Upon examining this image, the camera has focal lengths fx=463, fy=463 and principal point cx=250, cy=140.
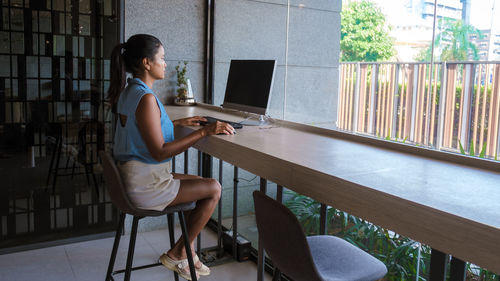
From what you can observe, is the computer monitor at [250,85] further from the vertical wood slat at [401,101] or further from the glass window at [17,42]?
the glass window at [17,42]

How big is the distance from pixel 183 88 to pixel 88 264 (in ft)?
4.98

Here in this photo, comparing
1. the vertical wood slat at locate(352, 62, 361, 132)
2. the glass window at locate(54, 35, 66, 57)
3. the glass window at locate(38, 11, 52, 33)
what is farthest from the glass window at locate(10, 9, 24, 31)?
the vertical wood slat at locate(352, 62, 361, 132)

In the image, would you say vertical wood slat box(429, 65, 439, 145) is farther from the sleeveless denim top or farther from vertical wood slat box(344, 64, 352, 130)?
the sleeveless denim top

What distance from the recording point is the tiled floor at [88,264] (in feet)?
9.64

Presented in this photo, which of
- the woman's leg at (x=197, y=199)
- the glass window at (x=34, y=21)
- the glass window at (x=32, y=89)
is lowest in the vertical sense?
the woman's leg at (x=197, y=199)

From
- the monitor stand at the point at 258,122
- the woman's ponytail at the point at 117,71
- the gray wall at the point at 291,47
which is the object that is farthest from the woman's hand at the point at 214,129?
the gray wall at the point at 291,47

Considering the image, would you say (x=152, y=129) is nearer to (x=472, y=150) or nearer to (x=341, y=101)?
(x=341, y=101)

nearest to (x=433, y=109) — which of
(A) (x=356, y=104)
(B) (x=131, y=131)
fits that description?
(A) (x=356, y=104)

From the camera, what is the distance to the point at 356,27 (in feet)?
8.38

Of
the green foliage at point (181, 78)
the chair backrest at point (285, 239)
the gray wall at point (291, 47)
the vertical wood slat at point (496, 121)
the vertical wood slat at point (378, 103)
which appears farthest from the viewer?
the green foliage at point (181, 78)

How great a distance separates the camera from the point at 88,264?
123 inches

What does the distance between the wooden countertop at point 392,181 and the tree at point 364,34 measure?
448mm

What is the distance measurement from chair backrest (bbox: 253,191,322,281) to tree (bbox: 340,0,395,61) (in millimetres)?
1248

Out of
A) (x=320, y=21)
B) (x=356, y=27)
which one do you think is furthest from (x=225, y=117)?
(x=356, y=27)
